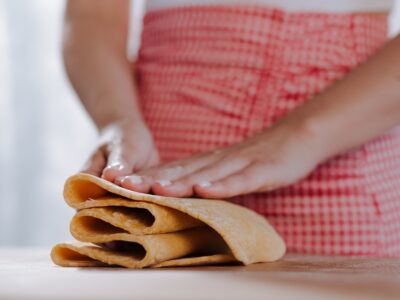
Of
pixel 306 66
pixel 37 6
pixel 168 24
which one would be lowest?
pixel 306 66

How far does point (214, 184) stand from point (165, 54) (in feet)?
1.23

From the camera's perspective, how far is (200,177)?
35.7 inches

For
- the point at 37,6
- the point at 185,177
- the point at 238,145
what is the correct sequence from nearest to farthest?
the point at 185,177 < the point at 238,145 < the point at 37,6

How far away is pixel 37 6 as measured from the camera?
213 centimetres

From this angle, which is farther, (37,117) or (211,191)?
(37,117)

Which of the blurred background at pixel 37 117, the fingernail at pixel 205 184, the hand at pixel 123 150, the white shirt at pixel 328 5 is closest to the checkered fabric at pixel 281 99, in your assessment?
the white shirt at pixel 328 5

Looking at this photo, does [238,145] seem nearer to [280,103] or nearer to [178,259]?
[280,103]

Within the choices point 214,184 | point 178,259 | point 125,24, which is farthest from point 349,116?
point 125,24

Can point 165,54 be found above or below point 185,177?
above

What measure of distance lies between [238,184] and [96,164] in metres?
0.18

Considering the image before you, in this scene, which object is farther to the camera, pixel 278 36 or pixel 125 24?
pixel 125 24

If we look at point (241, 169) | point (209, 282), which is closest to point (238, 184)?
point (241, 169)

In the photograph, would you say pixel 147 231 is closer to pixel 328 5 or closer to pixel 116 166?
pixel 116 166

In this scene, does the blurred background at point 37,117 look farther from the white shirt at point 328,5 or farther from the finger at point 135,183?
the finger at point 135,183
